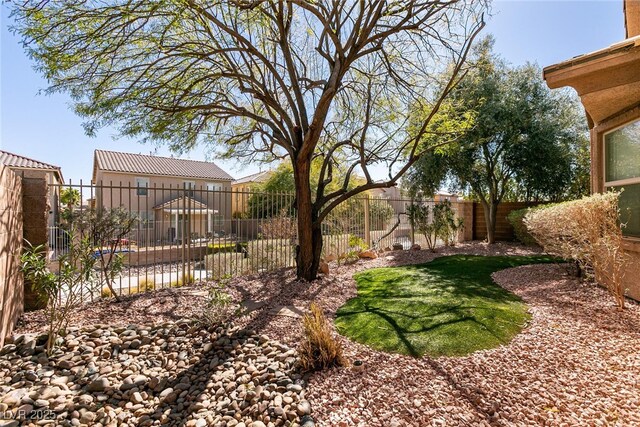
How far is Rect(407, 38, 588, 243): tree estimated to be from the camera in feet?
39.0

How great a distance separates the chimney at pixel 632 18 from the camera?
710cm

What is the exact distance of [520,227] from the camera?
12.7 metres

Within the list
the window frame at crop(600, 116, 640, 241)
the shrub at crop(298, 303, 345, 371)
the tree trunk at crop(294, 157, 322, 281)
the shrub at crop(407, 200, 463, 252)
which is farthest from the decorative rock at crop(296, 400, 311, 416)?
the shrub at crop(407, 200, 463, 252)

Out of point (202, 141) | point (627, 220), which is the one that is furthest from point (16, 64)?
point (627, 220)

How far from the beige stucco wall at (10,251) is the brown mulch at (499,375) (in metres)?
0.37

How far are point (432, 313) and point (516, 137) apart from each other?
1063 centimetres

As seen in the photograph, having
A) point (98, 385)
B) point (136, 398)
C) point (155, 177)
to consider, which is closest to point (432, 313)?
point (136, 398)

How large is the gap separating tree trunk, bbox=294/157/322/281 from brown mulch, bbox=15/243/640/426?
5.75 ft

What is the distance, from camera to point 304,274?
691 cm

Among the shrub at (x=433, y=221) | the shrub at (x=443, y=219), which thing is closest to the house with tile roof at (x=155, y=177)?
the shrub at (x=433, y=221)

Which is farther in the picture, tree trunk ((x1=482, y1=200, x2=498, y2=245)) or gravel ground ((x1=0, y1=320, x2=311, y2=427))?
tree trunk ((x1=482, y1=200, x2=498, y2=245))

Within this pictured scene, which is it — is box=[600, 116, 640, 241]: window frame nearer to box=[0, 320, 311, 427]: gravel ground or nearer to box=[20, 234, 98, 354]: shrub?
box=[0, 320, 311, 427]: gravel ground

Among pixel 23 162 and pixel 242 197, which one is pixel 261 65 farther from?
pixel 23 162

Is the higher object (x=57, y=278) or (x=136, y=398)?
(x=57, y=278)
